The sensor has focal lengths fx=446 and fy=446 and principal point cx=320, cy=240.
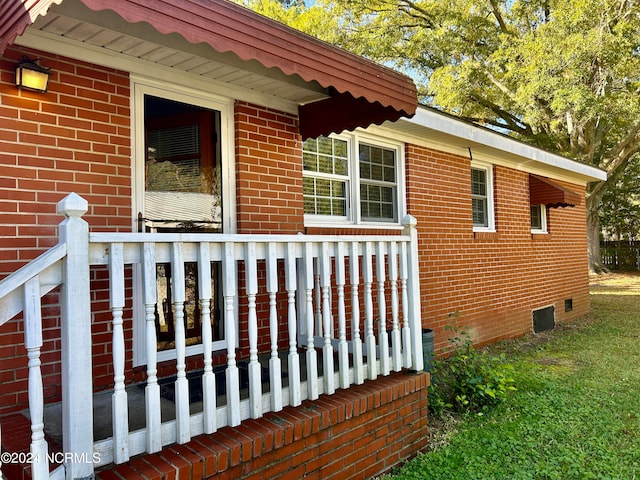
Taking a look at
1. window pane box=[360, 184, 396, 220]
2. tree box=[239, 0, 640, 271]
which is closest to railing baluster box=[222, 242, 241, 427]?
window pane box=[360, 184, 396, 220]

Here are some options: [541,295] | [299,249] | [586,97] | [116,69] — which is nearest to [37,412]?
[299,249]

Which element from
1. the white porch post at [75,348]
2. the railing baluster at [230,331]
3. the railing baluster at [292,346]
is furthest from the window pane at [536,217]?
the white porch post at [75,348]

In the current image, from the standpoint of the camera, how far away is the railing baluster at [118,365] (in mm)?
2086

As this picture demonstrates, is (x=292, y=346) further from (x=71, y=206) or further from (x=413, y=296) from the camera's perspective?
(x=71, y=206)

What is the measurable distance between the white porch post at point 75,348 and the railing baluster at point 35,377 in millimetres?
107

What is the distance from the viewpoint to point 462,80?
14688 millimetres

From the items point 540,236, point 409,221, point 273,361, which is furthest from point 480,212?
point 273,361

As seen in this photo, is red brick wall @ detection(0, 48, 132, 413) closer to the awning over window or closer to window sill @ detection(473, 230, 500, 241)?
window sill @ detection(473, 230, 500, 241)

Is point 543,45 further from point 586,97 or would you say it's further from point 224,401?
point 224,401

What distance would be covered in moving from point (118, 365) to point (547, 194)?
8348mm

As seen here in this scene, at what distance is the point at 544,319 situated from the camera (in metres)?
8.77

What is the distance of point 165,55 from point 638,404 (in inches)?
216

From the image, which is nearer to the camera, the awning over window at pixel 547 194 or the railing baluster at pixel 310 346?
the railing baluster at pixel 310 346

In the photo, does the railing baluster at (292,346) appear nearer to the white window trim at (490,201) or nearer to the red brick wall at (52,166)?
the red brick wall at (52,166)
